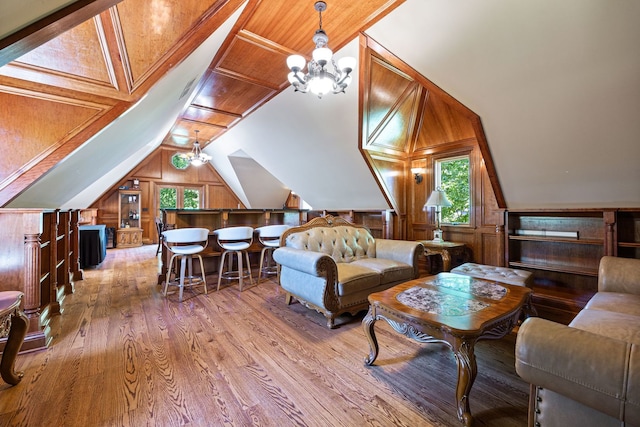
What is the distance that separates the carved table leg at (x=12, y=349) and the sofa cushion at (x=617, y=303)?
12.2 feet

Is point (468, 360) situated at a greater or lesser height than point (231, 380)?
greater

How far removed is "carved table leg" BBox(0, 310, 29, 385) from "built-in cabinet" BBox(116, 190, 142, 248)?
7352mm

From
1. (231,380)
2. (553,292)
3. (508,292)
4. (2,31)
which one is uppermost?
(2,31)

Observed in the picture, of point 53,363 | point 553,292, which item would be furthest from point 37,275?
point 553,292

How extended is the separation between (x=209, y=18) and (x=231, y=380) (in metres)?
2.72

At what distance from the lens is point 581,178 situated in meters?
2.80

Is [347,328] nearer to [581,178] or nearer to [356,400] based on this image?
[356,400]

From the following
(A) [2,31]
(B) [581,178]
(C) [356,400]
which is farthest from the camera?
(B) [581,178]

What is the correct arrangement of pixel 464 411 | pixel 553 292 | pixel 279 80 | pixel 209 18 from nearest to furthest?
pixel 464 411 → pixel 209 18 → pixel 553 292 → pixel 279 80

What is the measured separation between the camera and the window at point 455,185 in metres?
4.18

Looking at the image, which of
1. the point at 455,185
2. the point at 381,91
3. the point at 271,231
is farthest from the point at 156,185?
the point at 455,185

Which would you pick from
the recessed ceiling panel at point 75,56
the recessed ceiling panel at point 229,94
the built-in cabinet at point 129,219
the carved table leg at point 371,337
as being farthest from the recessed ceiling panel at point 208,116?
the carved table leg at point 371,337

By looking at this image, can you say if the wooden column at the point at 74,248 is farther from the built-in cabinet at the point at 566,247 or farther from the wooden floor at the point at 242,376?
the built-in cabinet at the point at 566,247

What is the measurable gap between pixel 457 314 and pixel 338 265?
150cm
